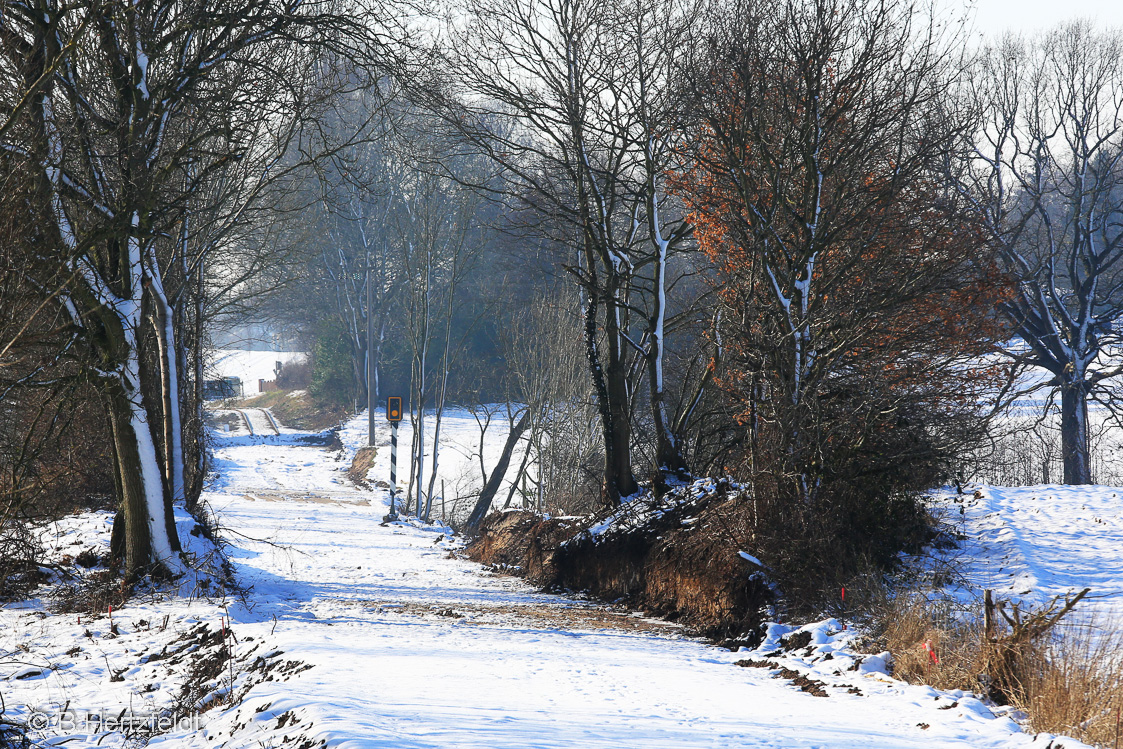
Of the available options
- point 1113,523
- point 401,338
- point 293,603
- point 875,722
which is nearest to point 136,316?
point 293,603

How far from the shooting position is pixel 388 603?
414 inches

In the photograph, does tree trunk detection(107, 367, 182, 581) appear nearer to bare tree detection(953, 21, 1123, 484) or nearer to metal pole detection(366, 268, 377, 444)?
bare tree detection(953, 21, 1123, 484)

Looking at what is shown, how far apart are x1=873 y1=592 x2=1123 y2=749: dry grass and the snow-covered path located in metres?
0.24

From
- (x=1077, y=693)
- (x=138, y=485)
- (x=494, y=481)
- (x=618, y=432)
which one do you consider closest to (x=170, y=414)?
(x=138, y=485)

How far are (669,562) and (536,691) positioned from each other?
17.8 feet

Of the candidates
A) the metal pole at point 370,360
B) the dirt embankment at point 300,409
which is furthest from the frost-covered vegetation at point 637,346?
the dirt embankment at point 300,409

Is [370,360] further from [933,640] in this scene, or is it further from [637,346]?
[933,640]

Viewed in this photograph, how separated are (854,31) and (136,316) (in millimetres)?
8678

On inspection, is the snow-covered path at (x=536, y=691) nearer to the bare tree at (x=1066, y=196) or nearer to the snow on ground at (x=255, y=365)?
the bare tree at (x=1066, y=196)

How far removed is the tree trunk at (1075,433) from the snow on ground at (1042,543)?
8.85 metres

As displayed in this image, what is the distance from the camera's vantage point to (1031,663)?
5098 millimetres

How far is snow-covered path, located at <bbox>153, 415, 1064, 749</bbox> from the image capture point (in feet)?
14.2

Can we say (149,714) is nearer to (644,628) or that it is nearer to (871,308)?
(644,628)

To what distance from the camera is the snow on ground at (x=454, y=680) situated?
14.5ft
